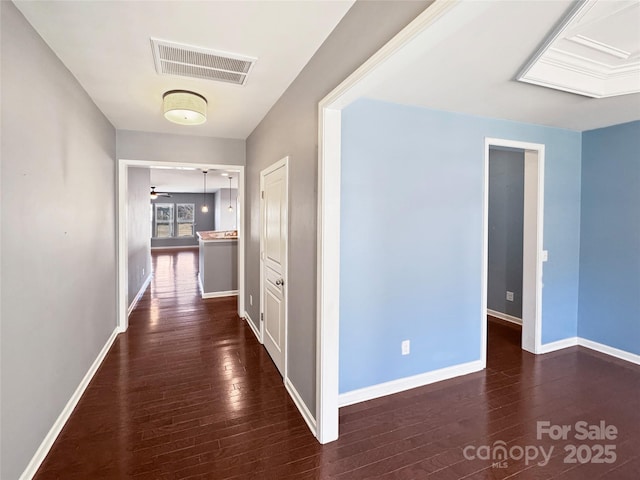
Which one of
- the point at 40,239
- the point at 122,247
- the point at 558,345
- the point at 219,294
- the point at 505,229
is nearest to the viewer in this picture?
the point at 40,239

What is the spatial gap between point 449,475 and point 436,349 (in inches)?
42.9

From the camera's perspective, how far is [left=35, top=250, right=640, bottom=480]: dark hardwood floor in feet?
5.86

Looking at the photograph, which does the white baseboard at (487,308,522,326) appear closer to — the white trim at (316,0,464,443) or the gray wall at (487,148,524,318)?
the gray wall at (487,148,524,318)

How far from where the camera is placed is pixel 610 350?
3258 millimetres

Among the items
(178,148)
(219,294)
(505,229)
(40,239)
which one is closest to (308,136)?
(40,239)

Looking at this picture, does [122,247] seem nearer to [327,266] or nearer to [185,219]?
[327,266]

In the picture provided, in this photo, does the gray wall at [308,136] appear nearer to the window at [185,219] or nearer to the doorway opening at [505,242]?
the doorway opening at [505,242]

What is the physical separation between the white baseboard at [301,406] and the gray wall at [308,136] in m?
0.07

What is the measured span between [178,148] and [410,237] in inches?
132

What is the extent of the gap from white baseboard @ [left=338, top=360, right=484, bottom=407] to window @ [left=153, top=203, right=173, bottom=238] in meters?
13.0

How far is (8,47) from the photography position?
1544 millimetres

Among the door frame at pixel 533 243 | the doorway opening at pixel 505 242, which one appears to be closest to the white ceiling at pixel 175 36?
the door frame at pixel 533 243

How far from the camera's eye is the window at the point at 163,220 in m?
13.2

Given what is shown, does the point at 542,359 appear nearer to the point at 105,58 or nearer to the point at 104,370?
the point at 104,370
